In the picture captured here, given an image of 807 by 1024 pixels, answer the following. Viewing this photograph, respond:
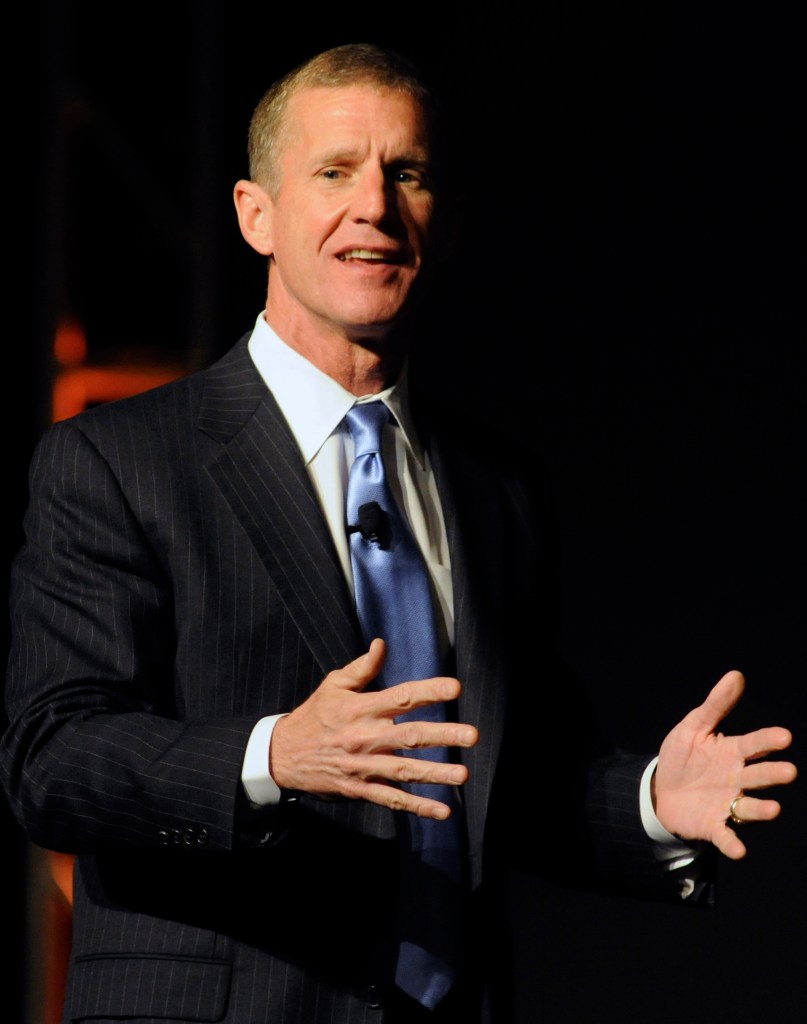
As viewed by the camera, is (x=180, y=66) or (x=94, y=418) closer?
(x=94, y=418)

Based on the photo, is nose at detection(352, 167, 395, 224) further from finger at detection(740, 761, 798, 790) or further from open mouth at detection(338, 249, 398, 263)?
finger at detection(740, 761, 798, 790)

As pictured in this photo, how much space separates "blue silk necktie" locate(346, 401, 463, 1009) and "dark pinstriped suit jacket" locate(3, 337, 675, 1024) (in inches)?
1.3

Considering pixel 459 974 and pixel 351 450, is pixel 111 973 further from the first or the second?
pixel 351 450

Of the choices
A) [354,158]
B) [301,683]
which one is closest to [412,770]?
[301,683]

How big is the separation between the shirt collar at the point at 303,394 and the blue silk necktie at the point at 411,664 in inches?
2.2

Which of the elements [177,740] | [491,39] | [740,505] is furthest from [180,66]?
[177,740]

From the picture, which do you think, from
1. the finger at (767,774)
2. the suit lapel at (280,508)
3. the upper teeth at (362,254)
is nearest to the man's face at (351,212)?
the upper teeth at (362,254)

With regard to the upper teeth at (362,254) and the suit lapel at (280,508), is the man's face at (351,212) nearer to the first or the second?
the upper teeth at (362,254)

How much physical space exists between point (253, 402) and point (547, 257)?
173 cm

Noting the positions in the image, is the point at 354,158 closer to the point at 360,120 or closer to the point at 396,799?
the point at 360,120

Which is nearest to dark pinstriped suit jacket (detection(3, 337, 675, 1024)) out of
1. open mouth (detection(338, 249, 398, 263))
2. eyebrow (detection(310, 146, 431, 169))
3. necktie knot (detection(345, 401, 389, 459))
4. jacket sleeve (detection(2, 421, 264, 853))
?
jacket sleeve (detection(2, 421, 264, 853))

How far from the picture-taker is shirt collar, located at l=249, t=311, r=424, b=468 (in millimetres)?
2031

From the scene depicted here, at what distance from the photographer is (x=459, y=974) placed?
1.89m

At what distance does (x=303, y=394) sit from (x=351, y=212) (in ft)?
0.74
